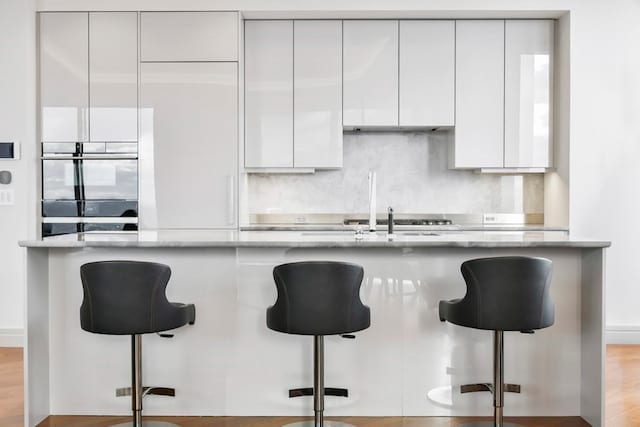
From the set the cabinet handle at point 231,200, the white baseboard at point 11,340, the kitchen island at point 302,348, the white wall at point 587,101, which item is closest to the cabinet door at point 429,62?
the white wall at point 587,101

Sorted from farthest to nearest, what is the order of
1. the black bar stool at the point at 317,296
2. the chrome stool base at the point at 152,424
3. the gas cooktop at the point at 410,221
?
the gas cooktop at the point at 410,221, the chrome stool base at the point at 152,424, the black bar stool at the point at 317,296

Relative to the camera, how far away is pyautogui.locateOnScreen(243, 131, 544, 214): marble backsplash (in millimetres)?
5055

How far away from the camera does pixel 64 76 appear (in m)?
4.37

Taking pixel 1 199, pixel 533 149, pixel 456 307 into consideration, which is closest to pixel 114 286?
pixel 456 307

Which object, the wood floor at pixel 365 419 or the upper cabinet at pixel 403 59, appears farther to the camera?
the upper cabinet at pixel 403 59

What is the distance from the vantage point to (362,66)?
4590mm

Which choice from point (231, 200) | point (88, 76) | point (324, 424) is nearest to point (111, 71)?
point (88, 76)

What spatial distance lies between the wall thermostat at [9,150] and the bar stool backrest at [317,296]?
10.00ft

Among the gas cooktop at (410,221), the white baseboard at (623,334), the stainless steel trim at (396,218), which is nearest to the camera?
the white baseboard at (623,334)

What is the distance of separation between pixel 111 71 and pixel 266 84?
1.20 metres

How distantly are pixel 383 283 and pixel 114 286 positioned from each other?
1317 mm

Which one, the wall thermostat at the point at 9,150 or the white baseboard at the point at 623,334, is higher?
the wall thermostat at the point at 9,150

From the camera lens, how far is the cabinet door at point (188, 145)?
4.38 metres

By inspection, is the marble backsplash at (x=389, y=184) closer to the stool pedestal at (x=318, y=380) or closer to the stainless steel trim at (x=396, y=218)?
the stainless steel trim at (x=396, y=218)
